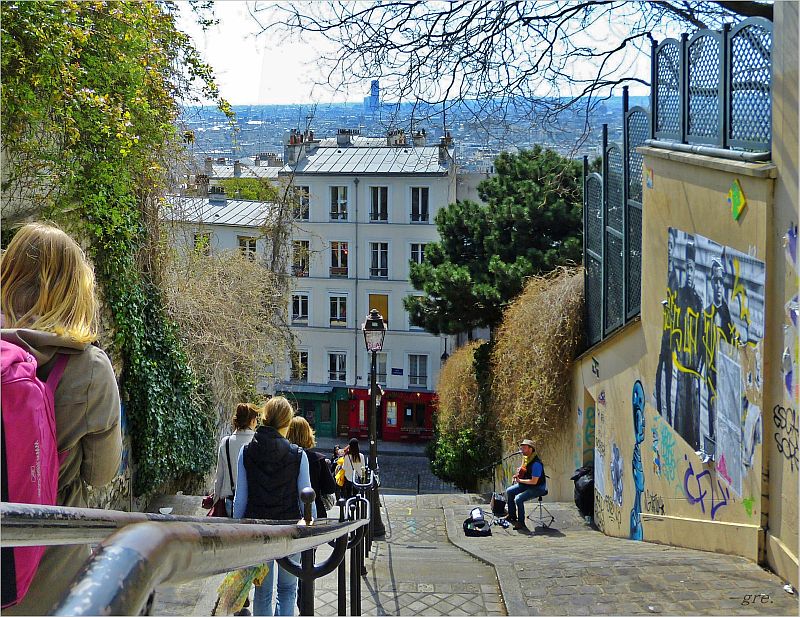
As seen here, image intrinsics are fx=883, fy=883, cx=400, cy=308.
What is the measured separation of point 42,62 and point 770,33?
17.6ft

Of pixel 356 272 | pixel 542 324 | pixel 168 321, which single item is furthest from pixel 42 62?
pixel 356 272

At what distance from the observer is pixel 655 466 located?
8758mm

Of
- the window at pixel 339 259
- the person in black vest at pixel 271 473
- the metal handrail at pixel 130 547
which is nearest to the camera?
the metal handrail at pixel 130 547

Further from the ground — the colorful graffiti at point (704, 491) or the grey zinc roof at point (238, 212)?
the grey zinc roof at point (238, 212)

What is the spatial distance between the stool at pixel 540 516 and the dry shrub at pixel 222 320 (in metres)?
4.60

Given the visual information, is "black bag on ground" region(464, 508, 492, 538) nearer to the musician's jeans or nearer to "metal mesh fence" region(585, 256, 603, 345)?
the musician's jeans

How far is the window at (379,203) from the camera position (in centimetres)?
3575

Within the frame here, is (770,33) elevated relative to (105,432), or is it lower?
elevated

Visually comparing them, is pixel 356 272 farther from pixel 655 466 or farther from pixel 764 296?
pixel 764 296

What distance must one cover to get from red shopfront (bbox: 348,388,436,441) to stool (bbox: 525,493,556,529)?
23160 millimetres

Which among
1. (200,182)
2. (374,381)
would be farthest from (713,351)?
(200,182)

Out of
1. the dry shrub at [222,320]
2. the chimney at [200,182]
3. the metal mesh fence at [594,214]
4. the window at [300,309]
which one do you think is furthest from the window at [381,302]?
the chimney at [200,182]

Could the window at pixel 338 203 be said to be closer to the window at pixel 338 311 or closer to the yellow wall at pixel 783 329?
the window at pixel 338 311

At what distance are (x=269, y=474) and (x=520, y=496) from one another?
6.88m
